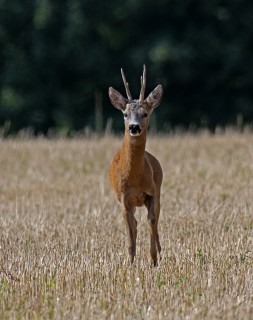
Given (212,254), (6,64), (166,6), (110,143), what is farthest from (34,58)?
(212,254)

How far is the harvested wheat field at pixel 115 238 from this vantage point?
755 cm

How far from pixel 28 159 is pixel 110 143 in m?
2.01

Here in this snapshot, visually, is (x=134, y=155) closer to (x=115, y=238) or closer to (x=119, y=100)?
(x=119, y=100)

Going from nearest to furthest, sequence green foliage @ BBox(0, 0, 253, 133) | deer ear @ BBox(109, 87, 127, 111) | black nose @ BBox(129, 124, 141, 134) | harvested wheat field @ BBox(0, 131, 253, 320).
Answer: harvested wheat field @ BBox(0, 131, 253, 320), black nose @ BBox(129, 124, 141, 134), deer ear @ BBox(109, 87, 127, 111), green foliage @ BBox(0, 0, 253, 133)

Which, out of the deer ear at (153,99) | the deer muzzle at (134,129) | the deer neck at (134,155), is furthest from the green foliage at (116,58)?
the deer muzzle at (134,129)

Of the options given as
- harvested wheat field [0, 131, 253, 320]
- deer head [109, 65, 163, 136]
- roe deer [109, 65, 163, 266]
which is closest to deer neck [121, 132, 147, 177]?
roe deer [109, 65, 163, 266]

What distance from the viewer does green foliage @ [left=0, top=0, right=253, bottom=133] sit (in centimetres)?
3197

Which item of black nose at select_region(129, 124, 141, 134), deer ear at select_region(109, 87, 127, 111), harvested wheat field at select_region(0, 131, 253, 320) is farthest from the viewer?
deer ear at select_region(109, 87, 127, 111)

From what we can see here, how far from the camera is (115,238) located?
1088cm

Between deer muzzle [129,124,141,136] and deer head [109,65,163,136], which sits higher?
deer head [109,65,163,136]

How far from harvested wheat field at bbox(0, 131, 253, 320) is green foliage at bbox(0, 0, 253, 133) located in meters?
12.5

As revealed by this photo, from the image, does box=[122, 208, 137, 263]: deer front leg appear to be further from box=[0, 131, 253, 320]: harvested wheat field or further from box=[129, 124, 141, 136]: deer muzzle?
box=[129, 124, 141, 136]: deer muzzle

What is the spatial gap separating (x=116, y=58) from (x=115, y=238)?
22.4m

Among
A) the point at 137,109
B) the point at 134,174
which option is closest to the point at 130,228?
the point at 134,174
